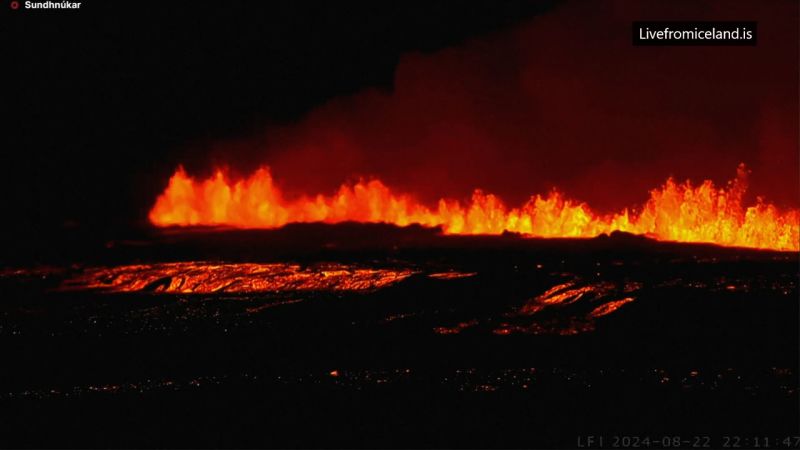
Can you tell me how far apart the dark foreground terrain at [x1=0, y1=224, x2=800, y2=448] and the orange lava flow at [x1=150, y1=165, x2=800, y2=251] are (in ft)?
14.1

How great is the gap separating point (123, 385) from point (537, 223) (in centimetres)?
1901

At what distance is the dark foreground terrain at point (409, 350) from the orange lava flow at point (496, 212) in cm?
429

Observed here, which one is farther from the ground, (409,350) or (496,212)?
(496,212)

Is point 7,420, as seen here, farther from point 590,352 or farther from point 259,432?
point 590,352

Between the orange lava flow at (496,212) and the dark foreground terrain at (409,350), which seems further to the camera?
the orange lava flow at (496,212)

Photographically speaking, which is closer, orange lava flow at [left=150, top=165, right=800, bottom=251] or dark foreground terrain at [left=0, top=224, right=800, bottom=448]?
dark foreground terrain at [left=0, top=224, right=800, bottom=448]

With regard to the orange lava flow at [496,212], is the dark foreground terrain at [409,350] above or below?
below

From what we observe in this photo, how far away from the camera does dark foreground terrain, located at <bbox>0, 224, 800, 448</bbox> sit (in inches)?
369

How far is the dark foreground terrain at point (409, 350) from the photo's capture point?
369 inches

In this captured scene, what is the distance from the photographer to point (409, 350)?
12352mm

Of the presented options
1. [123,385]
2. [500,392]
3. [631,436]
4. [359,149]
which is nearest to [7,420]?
[123,385]

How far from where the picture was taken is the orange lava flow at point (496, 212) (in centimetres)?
2369

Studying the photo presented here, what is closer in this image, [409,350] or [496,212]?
[409,350]

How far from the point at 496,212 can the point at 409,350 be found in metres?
17.6
